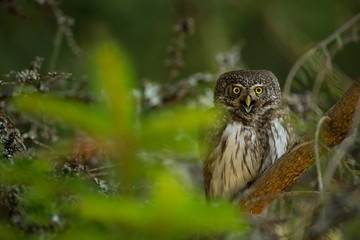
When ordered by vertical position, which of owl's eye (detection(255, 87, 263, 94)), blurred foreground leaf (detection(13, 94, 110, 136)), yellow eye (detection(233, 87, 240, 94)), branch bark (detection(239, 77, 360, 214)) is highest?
yellow eye (detection(233, 87, 240, 94))

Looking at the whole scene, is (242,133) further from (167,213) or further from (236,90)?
(167,213)

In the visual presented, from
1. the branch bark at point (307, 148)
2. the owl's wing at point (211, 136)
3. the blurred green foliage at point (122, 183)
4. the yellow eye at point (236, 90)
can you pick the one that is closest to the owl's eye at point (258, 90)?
the yellow eye at point (236, 90)

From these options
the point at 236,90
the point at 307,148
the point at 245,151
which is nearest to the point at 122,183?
the point at 307,148

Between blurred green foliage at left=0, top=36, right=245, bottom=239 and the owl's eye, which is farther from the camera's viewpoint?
the owl's eye

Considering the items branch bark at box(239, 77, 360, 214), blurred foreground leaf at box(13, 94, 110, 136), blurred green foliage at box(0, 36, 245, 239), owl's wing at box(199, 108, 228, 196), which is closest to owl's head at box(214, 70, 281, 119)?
owl's wing at box(199, 108, 228, 196)

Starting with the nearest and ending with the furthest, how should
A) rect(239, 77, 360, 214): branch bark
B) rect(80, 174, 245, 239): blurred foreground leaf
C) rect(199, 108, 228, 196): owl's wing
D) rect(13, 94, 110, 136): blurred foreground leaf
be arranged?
rect(80, 174, 245, 239): blurred foreground leaf → rect(13, 94, 110, 136): blurred foreground leaf → rect(239, 77, 360, 214): branch bark → rect(199, 108, 228, 196): owl's wing

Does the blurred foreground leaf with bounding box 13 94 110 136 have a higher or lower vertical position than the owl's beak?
lower

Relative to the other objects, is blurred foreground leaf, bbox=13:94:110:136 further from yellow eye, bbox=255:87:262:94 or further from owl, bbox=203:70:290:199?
yellow eye, bbox=255:87:262:94

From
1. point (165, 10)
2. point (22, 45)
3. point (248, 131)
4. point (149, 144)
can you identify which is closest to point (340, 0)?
point (165, 10)

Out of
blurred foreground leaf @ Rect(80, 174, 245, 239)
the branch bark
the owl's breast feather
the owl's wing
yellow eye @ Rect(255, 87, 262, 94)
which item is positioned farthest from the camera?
yellow eye @ Rect(255, 87, 262, 94)
